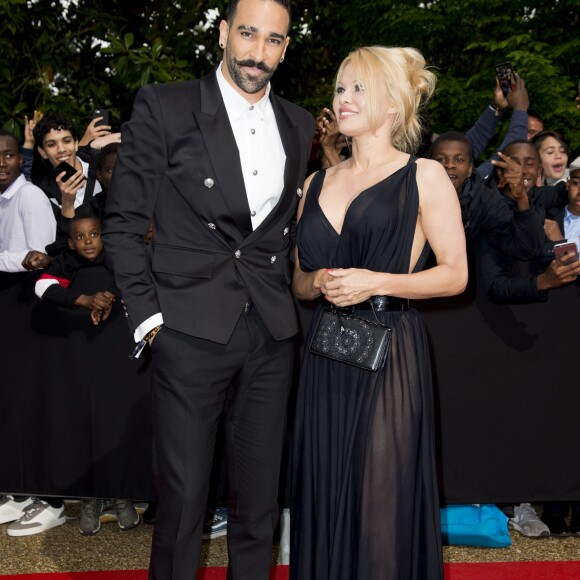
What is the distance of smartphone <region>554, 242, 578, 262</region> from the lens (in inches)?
174

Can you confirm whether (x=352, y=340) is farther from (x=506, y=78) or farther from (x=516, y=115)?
(x=506, y=78)

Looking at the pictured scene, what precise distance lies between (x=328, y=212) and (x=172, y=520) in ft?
4.05

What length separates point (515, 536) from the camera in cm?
480

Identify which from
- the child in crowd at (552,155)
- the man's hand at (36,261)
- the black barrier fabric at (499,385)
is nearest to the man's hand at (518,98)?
the child in crowd at (552,155)

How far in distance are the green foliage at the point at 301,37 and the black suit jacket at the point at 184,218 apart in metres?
7.27

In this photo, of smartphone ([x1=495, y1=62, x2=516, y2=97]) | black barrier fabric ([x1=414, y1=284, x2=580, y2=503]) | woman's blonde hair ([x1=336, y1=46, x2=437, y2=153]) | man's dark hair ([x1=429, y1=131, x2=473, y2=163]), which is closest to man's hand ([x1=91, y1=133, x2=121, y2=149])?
man's dark hair ([x1=429, y1=131, x2=473, y2=163])

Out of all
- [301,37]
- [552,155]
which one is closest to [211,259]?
[552,155]

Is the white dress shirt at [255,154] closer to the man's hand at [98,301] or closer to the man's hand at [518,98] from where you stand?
the man's hand at [98,301]

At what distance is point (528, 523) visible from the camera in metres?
4.84

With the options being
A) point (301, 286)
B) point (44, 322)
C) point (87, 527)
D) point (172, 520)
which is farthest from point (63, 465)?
point (301, 286)

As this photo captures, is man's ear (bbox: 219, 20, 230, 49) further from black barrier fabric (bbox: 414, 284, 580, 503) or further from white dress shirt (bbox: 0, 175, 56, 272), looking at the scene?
white dress shirt (bbox: 0, 175, 56, 272)

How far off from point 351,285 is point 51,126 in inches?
148

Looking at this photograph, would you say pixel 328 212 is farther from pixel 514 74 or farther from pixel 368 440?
pixel 514 74

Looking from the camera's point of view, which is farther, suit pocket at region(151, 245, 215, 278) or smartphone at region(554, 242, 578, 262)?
smartphone at region(554, 242, 578, 262)
